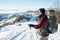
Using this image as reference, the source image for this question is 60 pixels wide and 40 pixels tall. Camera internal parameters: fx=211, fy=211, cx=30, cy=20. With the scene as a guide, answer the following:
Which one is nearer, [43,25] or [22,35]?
[43,25]

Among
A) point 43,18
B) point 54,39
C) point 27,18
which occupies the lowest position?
point 27,18

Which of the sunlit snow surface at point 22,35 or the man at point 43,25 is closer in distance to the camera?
the man at point 43,25

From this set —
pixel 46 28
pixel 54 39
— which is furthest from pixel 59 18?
pixel 46 28

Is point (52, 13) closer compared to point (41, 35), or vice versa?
point (41, 35)

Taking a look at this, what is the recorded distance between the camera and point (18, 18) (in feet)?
85.1

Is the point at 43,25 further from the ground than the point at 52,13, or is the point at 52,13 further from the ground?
the point at 43,25

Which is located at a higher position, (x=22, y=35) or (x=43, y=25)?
(x=43, y=25)

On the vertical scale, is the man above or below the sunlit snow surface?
above

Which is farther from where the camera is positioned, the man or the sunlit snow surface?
the sunlit snow surface

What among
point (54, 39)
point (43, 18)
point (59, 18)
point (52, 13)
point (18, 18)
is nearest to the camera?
point (43, 18)

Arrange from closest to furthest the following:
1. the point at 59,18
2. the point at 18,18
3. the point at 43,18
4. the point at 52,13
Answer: the point at 43,18 → the point at 52,13 → the point at 59,18 → the point at 18,18

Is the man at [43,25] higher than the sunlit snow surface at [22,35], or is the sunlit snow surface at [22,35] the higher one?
the man at [43,25]

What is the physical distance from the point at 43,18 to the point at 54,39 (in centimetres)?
451

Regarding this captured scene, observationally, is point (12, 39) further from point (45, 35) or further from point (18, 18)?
point (18, 18)
